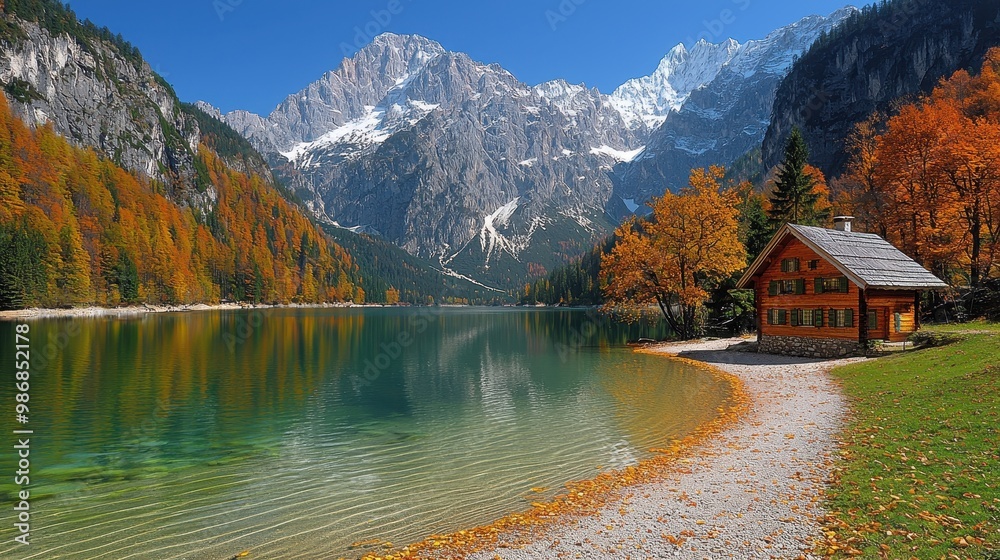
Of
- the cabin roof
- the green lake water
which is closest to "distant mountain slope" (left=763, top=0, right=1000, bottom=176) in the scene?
the cabin roof

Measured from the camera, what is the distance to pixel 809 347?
1650 inches

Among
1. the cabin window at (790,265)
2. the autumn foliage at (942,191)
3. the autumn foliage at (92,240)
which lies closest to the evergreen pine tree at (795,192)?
the autumn foliage at (942,191)

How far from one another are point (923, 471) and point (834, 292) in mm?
32595

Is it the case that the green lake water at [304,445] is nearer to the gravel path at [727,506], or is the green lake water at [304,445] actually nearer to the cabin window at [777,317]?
the gravel path at [727,506]

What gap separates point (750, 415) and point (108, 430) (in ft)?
92.1

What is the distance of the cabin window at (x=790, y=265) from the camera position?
4319cm

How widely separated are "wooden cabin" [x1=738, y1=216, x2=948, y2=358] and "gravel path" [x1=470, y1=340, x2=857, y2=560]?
72.0 feet

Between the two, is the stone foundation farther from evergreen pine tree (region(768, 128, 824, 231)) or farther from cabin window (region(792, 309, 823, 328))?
evergreen pine tree (region(768, 128, 824, 231))

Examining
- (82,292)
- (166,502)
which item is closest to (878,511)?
(166,502)

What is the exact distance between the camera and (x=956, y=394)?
18969 millimetres

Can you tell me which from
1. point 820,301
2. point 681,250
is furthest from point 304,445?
point 681,250

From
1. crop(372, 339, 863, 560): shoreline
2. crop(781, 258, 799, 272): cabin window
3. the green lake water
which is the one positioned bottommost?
the green lake water

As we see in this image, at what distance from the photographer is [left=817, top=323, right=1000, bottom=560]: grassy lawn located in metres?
8.81

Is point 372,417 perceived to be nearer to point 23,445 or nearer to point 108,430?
point 108,430
